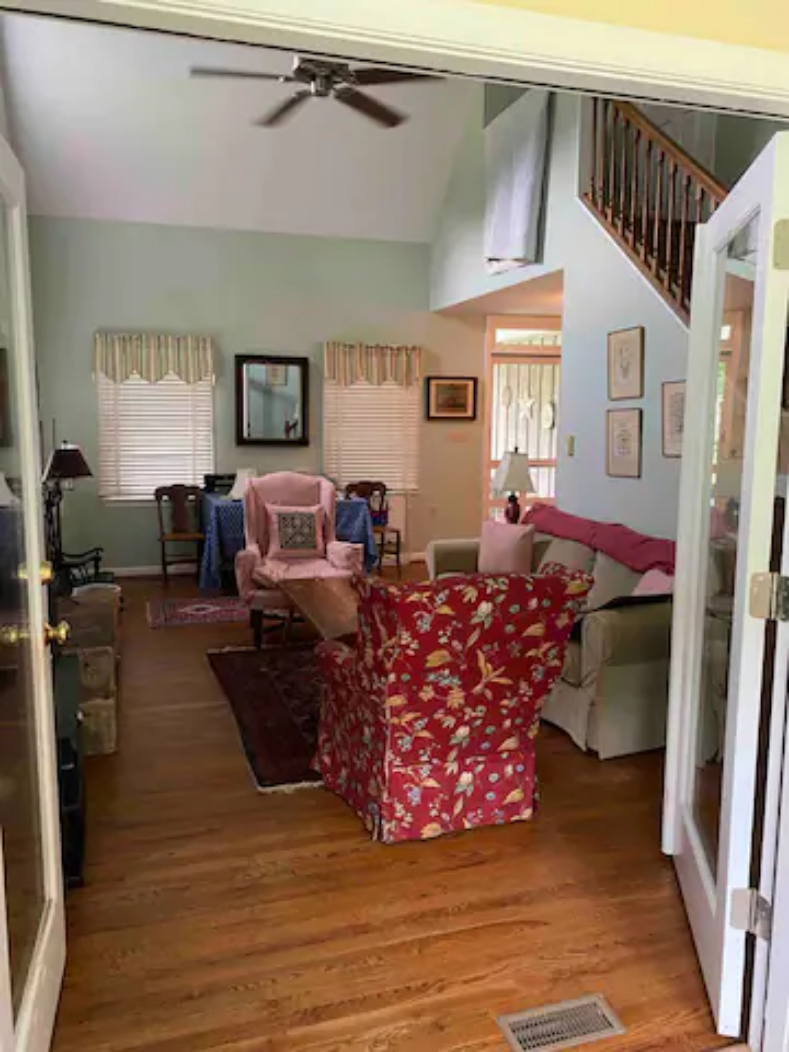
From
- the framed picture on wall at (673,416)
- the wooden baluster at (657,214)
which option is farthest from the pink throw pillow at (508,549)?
the wooden baluster at (657,214)

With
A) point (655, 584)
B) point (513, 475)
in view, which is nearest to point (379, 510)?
point (513, 475)

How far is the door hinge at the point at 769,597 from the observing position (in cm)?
183

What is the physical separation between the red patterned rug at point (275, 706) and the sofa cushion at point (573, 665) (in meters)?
1.18

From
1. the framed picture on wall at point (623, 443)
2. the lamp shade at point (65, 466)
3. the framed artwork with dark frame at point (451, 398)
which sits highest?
the framed artwork with dark frame at point (451, 398)

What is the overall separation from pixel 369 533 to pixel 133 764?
3.78 meters

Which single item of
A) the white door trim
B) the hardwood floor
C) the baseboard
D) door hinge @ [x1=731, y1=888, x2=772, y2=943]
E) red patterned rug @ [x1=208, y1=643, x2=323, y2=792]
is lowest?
the hardwood floor

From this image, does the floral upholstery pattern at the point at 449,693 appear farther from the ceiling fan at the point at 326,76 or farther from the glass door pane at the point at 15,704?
the ceiling fan at the point at 326,76

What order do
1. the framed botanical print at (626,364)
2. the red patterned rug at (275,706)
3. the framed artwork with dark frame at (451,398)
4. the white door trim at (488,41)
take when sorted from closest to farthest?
the white door trim at (488,41), the red patterned rug at (275,706), the framed botanical print at (626,364), the framed artwork with dark frame at (451,398)

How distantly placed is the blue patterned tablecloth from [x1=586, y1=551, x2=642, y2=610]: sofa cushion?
2.79 m

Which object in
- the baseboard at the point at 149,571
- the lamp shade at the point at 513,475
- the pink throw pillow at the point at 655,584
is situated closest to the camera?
the pink throw pillow at the point at 655,584

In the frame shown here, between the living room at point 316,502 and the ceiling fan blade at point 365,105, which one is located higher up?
the ceiling fan blade at point 365,105

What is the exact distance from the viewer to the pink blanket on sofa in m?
4.34

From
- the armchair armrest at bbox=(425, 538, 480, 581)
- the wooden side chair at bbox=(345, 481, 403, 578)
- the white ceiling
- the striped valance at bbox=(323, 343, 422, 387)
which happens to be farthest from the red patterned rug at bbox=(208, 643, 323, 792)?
the white ceiling

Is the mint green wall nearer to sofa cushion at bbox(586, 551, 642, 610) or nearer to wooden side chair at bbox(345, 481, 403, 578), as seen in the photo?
wooden side chair at bbox(345, 481, 403, 578)
